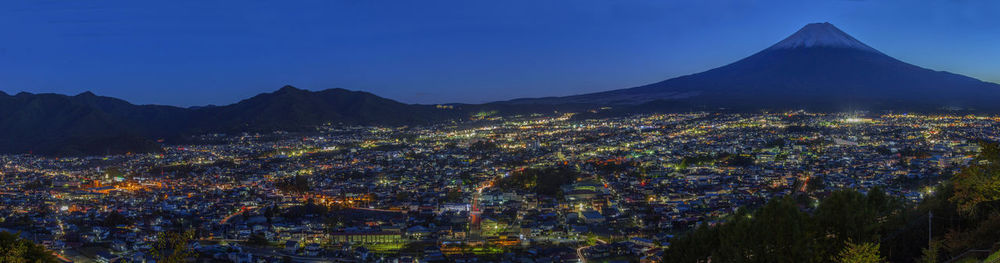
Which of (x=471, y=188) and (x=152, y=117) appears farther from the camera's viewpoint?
(x=152, y=117)

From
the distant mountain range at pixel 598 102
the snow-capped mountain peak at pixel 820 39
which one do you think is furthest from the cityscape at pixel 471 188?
the snow-capped mountain peak at pixel 820 39

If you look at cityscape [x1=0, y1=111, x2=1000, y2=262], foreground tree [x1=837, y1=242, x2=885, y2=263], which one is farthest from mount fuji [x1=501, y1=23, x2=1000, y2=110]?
foreground tree [x1=837, y1=242, x2=885, y2=263]

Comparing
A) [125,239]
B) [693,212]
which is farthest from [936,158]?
[125,239]

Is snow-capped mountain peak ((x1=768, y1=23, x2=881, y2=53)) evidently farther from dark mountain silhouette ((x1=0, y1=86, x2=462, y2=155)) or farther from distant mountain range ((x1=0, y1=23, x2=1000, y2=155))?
dark mountain silhouette ((x1=0, y1=86, x2=462, y2=155))

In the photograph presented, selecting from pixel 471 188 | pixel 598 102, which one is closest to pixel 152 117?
pixel 598 102

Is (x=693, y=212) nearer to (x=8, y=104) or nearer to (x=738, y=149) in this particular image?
(x=738, y=149)

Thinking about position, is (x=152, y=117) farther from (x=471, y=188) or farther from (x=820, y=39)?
(x=820, y=39)

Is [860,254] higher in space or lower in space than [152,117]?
lower
